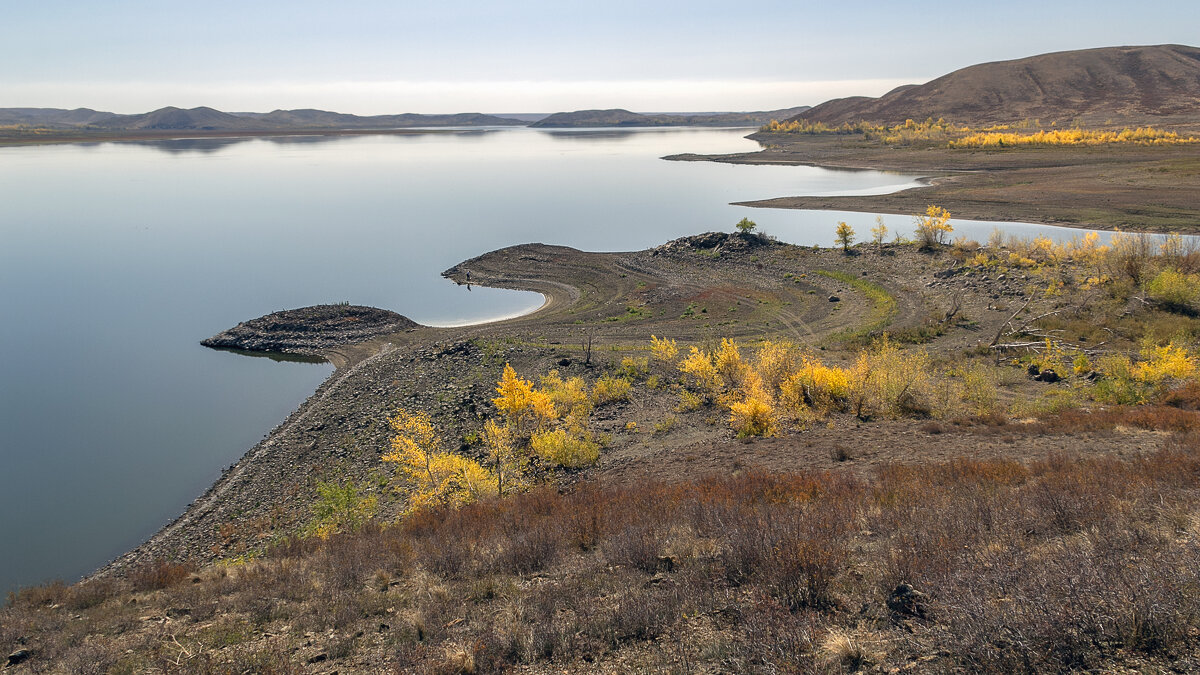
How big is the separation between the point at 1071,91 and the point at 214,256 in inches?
7222

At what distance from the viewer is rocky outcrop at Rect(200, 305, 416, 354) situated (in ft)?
108

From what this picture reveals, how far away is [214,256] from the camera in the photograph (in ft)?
174

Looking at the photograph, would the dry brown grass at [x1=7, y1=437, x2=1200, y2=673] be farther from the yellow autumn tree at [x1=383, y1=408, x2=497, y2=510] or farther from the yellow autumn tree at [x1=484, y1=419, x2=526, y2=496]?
the yellow autumn tree at [x1=484, y1=419, x2=526, y2=496]

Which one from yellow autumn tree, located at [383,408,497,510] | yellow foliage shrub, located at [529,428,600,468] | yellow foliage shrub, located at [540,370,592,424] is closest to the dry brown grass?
yellow autumn tree, located at [383,408,497,510]

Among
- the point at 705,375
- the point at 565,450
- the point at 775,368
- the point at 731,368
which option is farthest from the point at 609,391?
the point at 775,368

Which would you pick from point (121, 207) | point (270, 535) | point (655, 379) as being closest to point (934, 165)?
point (655, 379)

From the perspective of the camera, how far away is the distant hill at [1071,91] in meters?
129

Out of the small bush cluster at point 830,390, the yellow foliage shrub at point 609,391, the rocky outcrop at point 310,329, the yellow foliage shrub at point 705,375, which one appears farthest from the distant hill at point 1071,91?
the rocky outcrop at point 310,329

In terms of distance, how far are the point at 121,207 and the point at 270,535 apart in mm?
81768

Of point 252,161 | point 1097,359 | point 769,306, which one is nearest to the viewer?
point 1097,359

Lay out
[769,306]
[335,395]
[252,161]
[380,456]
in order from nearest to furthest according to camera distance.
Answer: [380,456]
[335,395]
[769,306]
[252,161]

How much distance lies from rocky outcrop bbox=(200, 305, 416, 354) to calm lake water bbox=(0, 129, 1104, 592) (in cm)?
119

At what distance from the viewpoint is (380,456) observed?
2009 cm

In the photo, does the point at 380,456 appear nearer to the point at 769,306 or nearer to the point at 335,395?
the point at 335,395
